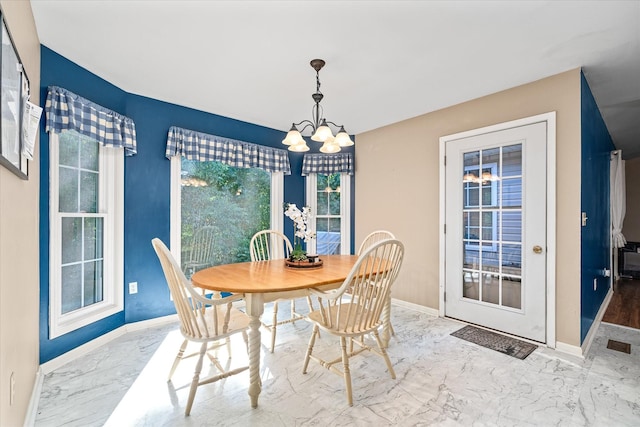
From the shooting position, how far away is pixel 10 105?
1218 mm

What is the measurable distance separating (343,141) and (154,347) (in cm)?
237

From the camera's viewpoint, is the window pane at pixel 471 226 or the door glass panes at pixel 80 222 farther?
the window pane at pixel 471 226

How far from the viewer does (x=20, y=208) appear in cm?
162

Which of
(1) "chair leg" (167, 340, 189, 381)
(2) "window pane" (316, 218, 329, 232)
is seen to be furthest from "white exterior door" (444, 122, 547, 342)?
(1) "chair leg" (167, 340, 189, 381)

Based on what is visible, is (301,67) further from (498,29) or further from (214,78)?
(498,29)

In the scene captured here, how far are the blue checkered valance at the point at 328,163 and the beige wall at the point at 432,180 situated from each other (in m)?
0.18

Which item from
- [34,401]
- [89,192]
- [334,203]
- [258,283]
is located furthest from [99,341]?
[334,203]

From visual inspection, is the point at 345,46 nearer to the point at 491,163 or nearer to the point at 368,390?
the point at 491,163

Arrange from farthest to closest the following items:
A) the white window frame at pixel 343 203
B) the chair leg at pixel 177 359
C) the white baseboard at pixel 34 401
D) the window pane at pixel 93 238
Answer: the white window frame at pixel 343 203, the window pane at pixel 93 238, the chair leg at pixel 177 359, the white baseboard at pixel 34 401

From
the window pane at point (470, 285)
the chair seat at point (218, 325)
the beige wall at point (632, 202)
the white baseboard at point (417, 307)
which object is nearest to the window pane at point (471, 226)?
the window pane at point (470, 285)

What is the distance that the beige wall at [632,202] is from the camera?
6.09m

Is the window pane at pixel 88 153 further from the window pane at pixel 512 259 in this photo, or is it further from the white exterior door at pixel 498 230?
the window pane at pixel 512 259

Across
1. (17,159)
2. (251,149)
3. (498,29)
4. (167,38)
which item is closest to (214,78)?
(167,38)

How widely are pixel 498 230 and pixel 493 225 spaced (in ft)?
0.21
